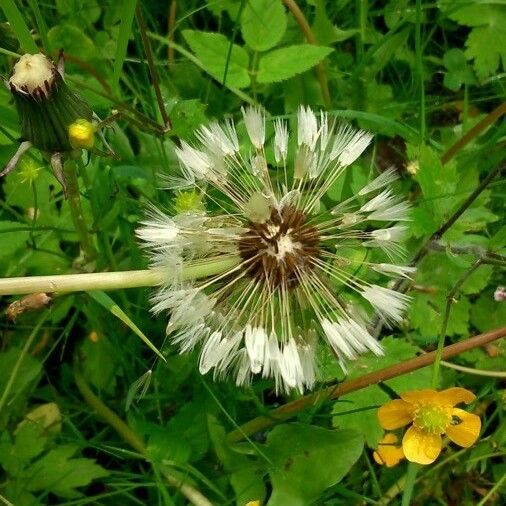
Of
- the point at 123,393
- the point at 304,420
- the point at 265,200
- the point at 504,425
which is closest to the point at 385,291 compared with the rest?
the point at 265,200

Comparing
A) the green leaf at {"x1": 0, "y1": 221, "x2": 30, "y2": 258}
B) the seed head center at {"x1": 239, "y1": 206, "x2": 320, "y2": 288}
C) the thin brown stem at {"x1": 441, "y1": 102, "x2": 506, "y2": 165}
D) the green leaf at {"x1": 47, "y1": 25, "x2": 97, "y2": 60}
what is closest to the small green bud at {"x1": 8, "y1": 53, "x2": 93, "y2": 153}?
the seed head center at {"x1": 239, "y1": 206, "x2": 320, "y2": 288}

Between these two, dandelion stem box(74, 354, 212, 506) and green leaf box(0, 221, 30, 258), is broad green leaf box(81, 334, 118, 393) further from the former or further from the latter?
green leaf box(0, 221, 30, 258)

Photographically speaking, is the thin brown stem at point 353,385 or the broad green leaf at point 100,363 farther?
the broad green leaf at point 100,363

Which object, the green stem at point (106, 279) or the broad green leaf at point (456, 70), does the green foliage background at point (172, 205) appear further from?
the green stem at point (106, 279)

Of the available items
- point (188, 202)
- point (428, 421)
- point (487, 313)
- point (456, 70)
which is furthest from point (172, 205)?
point (456, 70)

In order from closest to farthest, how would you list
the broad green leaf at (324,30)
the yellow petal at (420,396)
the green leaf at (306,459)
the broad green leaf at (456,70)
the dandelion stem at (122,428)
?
the yellow petal at (420,396), the green leaf at (306,459), the dandelion stem at (122,428), the broad green leaf at (324,30), the broad green leaf at (456,70)

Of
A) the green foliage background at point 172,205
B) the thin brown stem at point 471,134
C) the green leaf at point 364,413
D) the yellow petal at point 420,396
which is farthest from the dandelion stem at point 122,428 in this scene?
→ the thin brown stem at point 471,134

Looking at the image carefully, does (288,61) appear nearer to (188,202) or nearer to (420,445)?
(188,202)

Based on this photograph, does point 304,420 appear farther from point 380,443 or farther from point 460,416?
point 460,416
